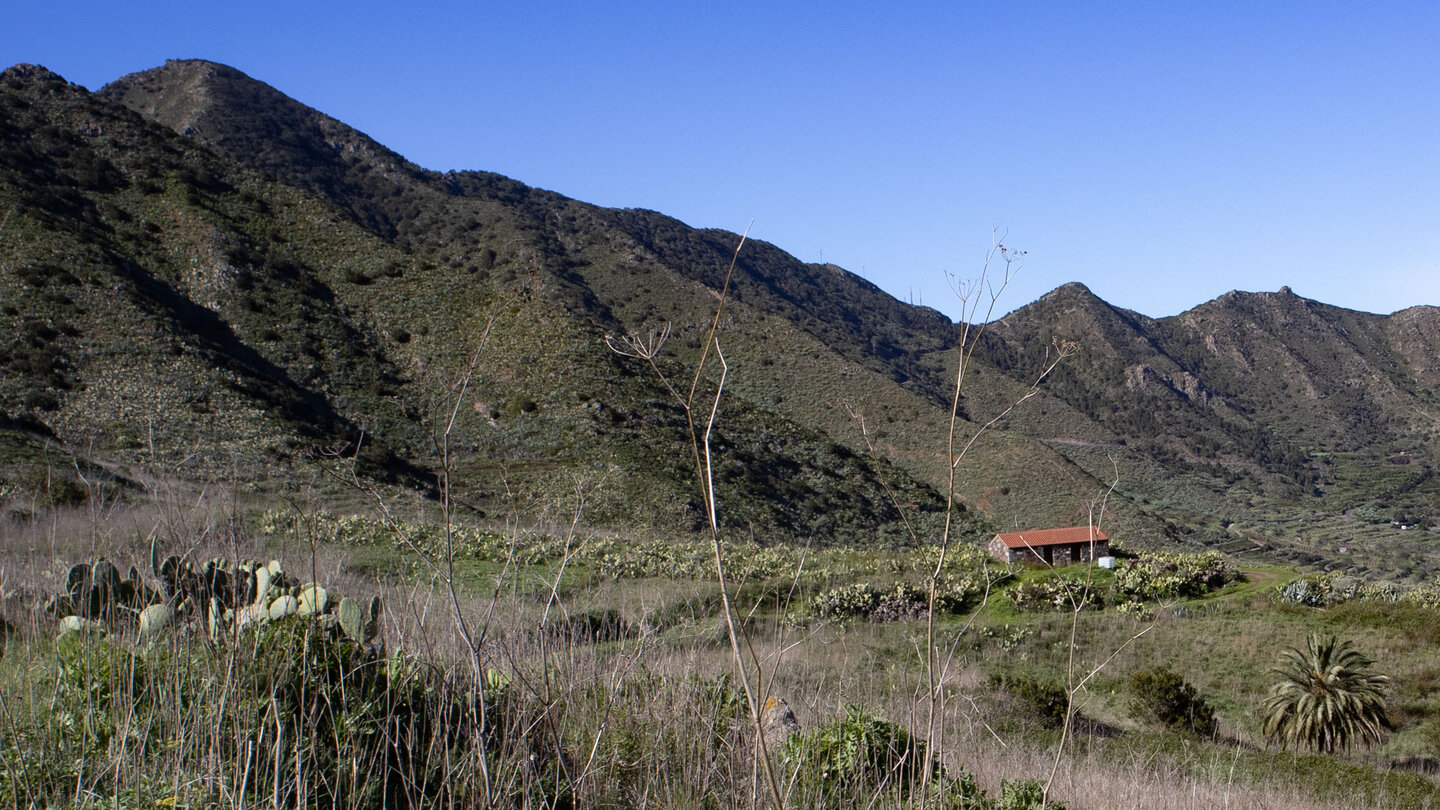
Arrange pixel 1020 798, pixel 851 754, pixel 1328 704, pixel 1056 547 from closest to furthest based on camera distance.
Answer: pixel 851 754 < pixel 1020 798 < pixel 1328 704 < pixel 1056 547

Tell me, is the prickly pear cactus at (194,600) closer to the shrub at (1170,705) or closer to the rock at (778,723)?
the rock at (778,723)

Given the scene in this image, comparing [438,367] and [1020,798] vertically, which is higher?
[438,367]

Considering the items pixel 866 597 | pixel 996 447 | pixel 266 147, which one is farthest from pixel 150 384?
pixel 266 147

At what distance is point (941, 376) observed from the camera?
8425cm

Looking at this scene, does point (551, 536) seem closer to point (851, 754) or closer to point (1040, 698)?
point (851, 754)

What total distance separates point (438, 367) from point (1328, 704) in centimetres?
1328

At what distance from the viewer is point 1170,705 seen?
13.1 metres

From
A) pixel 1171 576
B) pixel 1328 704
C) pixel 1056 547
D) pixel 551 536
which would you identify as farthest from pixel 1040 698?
pixel 1056 547

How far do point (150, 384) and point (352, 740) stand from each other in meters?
28.7

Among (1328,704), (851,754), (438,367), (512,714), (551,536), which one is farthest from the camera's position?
(1328,704)

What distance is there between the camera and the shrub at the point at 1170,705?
42.6 feet

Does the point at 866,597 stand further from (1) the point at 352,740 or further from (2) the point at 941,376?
(2) the point at 941,376

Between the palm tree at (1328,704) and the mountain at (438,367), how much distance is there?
268 inches

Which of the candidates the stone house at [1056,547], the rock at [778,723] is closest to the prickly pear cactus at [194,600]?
the rock at [778,723]
